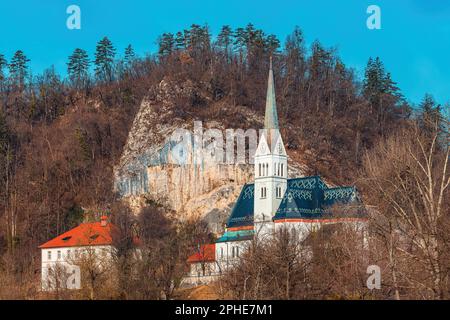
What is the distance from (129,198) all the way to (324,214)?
23341 millimetres

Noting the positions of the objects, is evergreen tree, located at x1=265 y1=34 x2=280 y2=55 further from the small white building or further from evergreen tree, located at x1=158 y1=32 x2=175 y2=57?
the small white building

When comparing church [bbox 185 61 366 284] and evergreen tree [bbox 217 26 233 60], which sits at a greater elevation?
A: evergreen tree [bbox 217 26 233 60]

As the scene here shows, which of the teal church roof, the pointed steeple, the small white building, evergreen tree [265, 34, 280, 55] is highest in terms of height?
evergreen tree [265, 34, 280, 55]

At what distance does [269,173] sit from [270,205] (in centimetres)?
323

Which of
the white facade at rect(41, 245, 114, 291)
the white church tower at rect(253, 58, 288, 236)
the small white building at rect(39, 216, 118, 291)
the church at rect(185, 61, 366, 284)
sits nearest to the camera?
the white facade at rect(41, 245, 114, 291)

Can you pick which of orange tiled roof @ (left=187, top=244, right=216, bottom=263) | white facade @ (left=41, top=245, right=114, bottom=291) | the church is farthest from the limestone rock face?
white facade @ (left=41, top=245, right=114, bottom=291)

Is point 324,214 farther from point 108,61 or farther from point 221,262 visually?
point 108,61

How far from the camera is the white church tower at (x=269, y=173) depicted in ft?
286

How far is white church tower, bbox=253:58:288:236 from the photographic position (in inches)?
3438

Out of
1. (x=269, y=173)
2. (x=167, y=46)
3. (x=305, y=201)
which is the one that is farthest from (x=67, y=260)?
(x=167, y=46)

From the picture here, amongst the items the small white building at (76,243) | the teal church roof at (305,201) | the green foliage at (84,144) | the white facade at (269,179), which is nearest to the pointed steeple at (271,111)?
the white facade at (269,179)

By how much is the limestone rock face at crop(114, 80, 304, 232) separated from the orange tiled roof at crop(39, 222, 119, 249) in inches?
446

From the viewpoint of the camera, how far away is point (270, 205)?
286 feet

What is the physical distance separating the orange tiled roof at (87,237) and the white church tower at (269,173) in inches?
541
